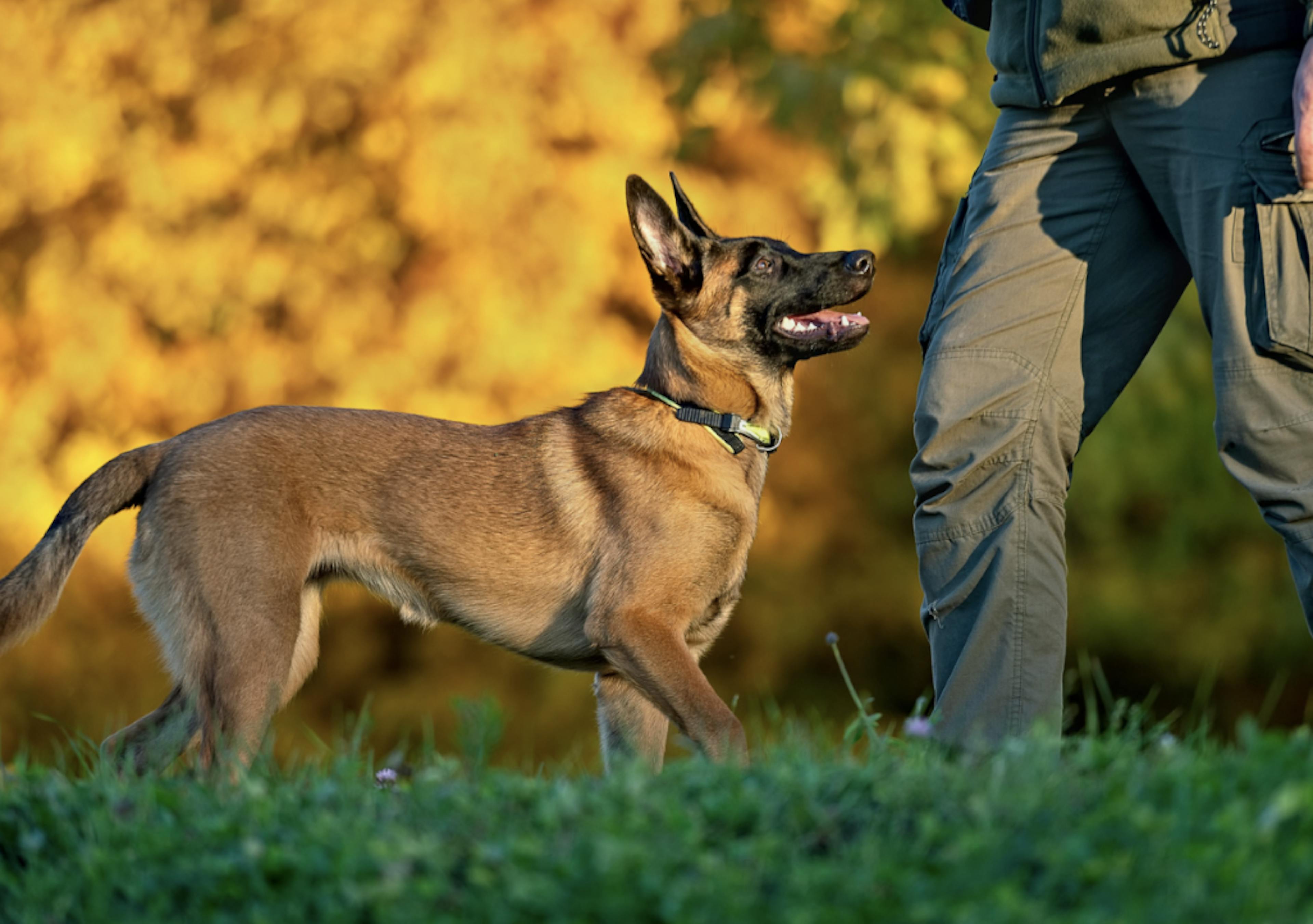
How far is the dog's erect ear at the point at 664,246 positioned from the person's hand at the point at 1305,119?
1990 millimetres

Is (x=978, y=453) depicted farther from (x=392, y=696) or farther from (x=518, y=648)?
(x=392, y=696)

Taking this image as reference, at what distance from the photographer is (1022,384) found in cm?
333

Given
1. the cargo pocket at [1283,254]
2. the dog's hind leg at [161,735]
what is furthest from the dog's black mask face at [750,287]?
the dog's hind leg at [161,735]

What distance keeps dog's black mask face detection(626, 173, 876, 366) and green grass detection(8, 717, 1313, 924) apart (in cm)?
212

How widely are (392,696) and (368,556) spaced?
3145 mm

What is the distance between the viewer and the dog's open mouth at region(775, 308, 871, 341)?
4367mm

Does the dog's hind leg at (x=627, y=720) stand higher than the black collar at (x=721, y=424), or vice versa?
the black collar at (x=721, y=424)

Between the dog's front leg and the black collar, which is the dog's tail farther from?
the black collar

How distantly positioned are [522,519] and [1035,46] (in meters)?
2.00

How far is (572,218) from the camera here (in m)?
7.09

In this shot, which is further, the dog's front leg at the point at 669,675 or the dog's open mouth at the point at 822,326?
the dog's open mouth at the point at 822,326

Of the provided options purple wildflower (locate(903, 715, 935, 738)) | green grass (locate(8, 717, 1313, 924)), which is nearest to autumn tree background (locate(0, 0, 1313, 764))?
purple wildflower (locate(903, 715, 935, 738))

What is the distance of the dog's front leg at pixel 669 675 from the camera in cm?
370

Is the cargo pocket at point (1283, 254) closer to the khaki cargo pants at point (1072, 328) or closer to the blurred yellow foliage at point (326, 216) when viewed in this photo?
the khaki cargo pants at point (1072, 328)
